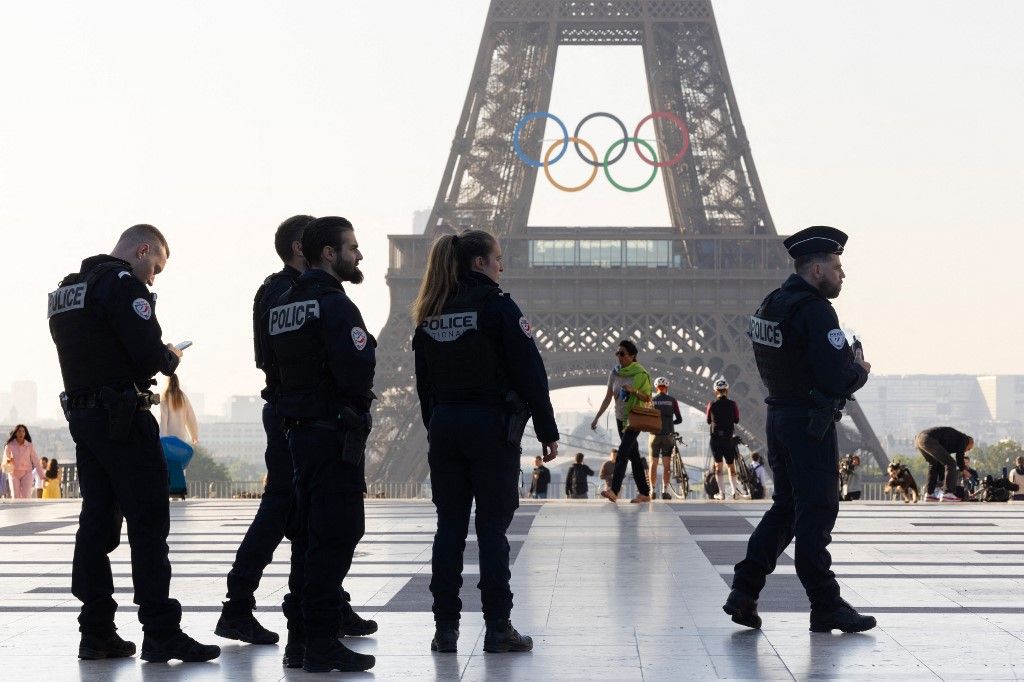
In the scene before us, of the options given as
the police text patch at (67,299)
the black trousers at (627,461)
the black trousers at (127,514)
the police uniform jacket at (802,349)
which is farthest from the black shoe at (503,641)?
the black trousers at (627,461)

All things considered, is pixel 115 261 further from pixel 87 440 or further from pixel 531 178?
pixel 531 178

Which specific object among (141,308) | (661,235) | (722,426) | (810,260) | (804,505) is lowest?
(804,505)

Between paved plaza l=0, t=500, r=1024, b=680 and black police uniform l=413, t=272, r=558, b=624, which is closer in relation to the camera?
paved plaza l=0, t=500, r=1024, b=680

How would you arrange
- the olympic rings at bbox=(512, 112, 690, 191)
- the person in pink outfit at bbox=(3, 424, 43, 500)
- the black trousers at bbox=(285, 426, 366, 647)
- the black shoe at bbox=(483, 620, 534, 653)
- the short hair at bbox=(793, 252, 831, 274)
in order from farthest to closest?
the olympic rings at bbox=(512, 112, 690, 191) → the person in pink outfit at bbox=(3, 424, 43, 500) → the short hair at bbox=(793, 252, 831, 274) → the black shoe at bbox=(483, 620, 534, 653) → the black trousers at bbox=(285, 426, 366, 647)

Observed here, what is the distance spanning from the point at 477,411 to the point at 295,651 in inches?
50.9

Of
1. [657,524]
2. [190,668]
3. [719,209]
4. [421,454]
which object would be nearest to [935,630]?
[190,668]

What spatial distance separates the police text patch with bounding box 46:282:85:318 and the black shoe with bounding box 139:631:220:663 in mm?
1427

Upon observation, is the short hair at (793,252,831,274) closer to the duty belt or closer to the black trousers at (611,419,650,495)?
the duty belt

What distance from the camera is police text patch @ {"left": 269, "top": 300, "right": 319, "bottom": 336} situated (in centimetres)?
686

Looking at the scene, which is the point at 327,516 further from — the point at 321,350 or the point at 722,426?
the point at 722,426

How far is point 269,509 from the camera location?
24.8ft

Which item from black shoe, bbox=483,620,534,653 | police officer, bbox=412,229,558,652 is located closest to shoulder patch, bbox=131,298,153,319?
police officer, bbox=412,229,558,652

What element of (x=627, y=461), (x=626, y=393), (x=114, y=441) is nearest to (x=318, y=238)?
(x=114, y=441)

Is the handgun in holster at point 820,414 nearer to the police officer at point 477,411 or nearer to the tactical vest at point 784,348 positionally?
the tactical vest at point 784,348
